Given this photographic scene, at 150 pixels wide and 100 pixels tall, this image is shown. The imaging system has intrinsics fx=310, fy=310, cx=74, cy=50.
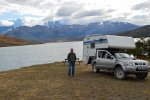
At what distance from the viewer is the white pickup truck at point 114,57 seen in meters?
21.0

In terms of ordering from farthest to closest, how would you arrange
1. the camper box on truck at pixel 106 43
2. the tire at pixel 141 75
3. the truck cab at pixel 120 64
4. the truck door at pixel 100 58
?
the truck door at pixel 100 58
the camper box on truck at pixel 106 43
the tire at pixel 141 75
the truck cab at pixel 120 64

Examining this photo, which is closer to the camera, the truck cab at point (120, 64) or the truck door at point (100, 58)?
the truck cab at point (120, 64)

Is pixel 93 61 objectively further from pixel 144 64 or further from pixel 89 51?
pixel 144 64

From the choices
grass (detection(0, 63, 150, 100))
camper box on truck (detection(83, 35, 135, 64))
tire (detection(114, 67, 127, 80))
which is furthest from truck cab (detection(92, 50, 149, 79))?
grass (detection(0, 63, 150, 100))

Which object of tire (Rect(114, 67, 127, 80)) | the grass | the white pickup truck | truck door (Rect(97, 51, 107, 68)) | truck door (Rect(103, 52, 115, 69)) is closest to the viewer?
the grass

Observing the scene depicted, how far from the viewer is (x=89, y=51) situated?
89.1ft

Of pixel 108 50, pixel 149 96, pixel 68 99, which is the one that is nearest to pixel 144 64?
pixel 108 50

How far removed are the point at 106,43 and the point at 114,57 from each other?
5.19 ft

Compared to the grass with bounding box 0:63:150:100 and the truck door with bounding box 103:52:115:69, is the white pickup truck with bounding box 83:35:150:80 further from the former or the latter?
the grass with bounding box 0:63:150:100

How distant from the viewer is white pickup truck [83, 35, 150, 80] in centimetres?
2097

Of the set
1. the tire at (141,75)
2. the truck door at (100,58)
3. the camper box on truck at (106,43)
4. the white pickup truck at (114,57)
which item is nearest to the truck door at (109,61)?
the white pickup truck at (114,57)

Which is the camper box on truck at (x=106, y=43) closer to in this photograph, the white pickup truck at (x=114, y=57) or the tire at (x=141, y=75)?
the white pickup truck at (x=114, y=57)

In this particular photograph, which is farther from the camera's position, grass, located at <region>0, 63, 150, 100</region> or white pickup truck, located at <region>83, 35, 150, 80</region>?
white pickup truck, located at <region>83, 35, 150, 80</region>

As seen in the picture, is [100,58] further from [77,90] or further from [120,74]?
[77,90]
